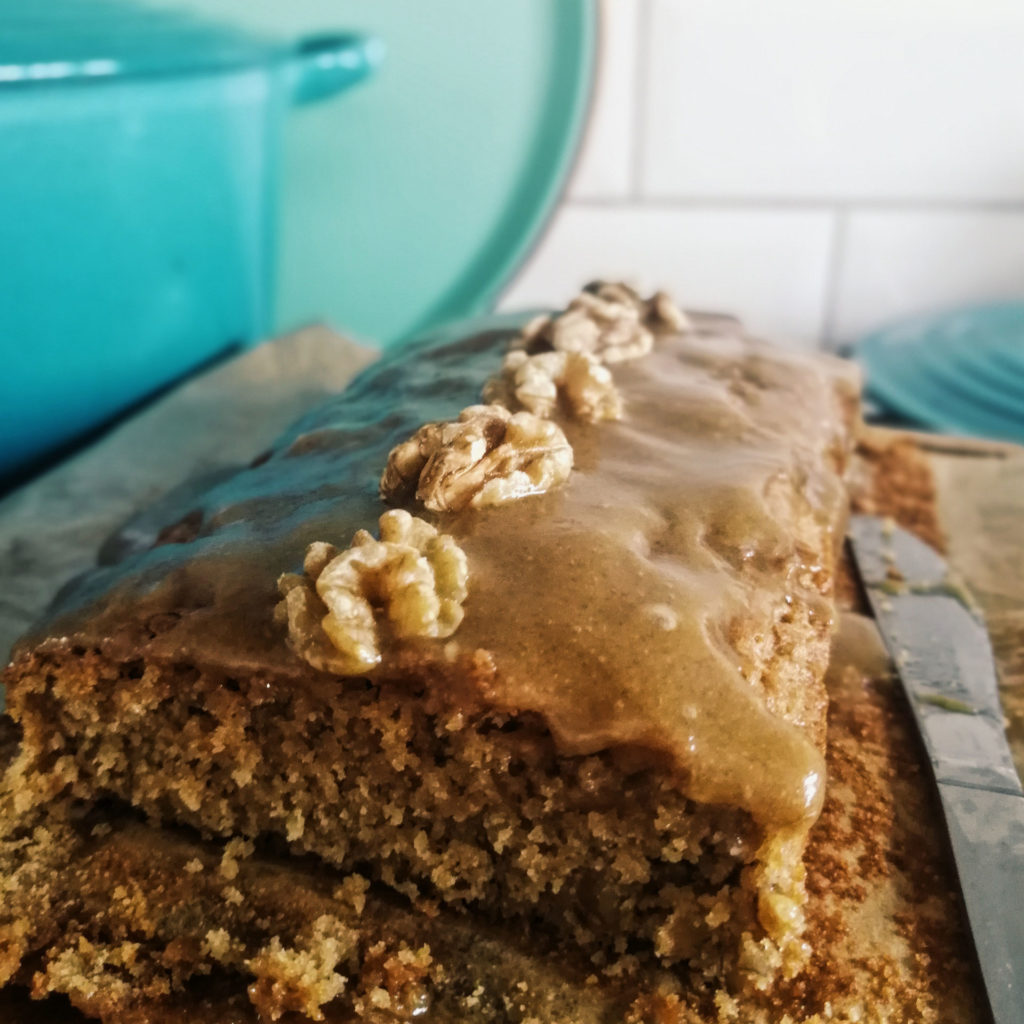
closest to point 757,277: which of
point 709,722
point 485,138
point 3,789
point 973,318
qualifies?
point 973,318

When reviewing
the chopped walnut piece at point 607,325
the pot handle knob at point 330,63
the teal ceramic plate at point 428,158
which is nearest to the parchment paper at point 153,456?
the teal ceramic plate at point 428,158

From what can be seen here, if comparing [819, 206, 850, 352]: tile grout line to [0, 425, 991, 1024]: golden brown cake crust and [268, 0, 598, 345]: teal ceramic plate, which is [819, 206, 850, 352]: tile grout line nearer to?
[268, 0, 598, 345]: teal ceramic plate

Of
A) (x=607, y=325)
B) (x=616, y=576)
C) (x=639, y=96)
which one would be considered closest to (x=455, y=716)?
(x=616, y=576)

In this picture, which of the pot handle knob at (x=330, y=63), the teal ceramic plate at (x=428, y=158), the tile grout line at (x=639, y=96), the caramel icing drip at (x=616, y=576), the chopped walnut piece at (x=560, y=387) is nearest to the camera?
the caramel icing drip at (x=616, y=576)

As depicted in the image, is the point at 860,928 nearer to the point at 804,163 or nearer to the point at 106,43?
the point at 106,43

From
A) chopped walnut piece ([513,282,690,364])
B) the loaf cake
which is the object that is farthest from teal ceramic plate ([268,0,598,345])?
the loaf cake

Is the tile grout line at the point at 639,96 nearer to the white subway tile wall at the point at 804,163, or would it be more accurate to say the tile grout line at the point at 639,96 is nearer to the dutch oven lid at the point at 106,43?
the white subway tile wall at the point at 804,163
